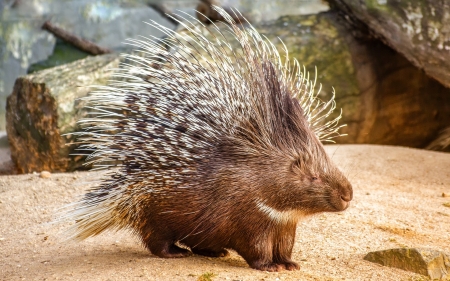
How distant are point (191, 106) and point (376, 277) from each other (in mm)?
1201

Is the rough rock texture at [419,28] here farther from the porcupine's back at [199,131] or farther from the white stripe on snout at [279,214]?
the white stripe on snout at [279,214]

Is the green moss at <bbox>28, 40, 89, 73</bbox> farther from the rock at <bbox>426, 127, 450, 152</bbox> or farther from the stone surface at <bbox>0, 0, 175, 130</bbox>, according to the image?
the rock at <bbox>426, 127, 450, 152</bbox>

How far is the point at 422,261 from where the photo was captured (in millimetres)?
2852

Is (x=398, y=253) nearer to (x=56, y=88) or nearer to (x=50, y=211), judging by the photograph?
Answer: (x=50, y=211)

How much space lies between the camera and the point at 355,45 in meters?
6.55

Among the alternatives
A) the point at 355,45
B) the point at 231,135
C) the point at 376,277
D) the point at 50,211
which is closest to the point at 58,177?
the point at 50,211

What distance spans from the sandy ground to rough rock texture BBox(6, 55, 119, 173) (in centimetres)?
98

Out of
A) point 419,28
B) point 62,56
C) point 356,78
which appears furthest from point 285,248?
point 62,56

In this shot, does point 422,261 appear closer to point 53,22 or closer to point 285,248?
point 285,248

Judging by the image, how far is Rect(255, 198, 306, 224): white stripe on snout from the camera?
107 inches

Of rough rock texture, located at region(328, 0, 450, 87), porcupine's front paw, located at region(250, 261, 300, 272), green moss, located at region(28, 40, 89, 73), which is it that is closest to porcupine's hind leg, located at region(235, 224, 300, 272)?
porcupine's front paw, located at region(250, 261, 300, 272)

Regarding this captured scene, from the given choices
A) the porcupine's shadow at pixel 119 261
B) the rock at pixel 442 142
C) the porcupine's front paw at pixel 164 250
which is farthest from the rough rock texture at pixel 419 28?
the porcupine's front paw at pixel 164 250

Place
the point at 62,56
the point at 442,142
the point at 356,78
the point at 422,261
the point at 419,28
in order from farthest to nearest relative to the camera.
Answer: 1. the point at 62,56
2. the point at 442,142
3. the point at 356,78
4. the point at 419,28
5. the point at 422,261

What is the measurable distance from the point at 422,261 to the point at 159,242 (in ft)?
4.20
